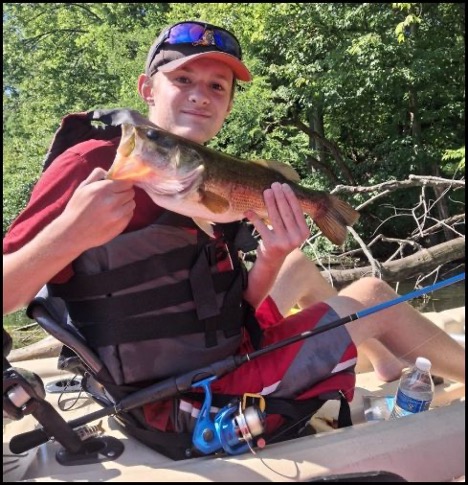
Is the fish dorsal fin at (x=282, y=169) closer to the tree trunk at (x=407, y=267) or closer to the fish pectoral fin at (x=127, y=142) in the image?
the fish pectoral fin at (x=127, y=142)

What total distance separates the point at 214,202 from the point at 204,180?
0.09m

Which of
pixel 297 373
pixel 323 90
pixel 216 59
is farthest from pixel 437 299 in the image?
pixel 216 59

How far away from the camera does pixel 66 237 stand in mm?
1634

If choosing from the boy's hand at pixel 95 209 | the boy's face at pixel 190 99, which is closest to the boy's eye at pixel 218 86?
the boy's face at pixel 190 99

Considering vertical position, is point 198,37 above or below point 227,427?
above

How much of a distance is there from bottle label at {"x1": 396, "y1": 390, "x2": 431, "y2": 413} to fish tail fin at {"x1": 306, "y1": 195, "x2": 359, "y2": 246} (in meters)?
0.75

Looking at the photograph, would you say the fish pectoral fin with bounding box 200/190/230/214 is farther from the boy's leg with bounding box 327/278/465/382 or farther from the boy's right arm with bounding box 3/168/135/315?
the boy's leg with bounding box 327/278/465/382

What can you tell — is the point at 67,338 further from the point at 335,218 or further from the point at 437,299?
the point at 437,299

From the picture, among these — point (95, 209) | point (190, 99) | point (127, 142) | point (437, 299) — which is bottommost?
point (437, 299)

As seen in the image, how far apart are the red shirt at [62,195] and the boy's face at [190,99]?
28 cm

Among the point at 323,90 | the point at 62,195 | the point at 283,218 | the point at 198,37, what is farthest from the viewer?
the point at 323,90

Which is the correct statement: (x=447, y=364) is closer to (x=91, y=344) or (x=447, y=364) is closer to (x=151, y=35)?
(x=91, y=344)

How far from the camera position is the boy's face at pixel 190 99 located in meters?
2.16

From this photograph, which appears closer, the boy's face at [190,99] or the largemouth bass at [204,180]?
the largemouth bass at [204,180]
